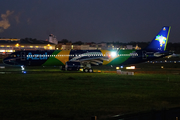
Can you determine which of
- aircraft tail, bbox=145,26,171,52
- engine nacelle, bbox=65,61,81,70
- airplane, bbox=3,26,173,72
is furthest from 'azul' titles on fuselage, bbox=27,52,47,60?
aircraft tail, bbox=145,26,171,52

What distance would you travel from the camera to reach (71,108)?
16.1 metres

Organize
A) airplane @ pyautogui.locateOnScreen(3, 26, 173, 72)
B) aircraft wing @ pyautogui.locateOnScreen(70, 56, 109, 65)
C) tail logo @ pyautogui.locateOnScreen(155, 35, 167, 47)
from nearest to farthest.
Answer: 1. aircraft wing @ pyautogui.locateOnScreen(70, 56, 109, 65)
2. airplane @ pyautogui.locateOnScreen(3, 26, 173, 72)
3. tail logo @ pyautogui.locateOnScreen(155, 35, 167, 47)

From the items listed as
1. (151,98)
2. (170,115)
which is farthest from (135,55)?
(170,115)

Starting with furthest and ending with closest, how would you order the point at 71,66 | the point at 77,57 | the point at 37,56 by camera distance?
the point at 77,57 → the point at 37,56 → the point at 71,66

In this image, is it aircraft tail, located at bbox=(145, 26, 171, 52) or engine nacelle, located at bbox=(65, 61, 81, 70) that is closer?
engine nacelle, located at bbox=(65, 61, 81, 70)

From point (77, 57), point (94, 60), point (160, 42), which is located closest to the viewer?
point (94, 60)

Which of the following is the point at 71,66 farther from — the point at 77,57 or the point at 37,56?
the point at 37,56

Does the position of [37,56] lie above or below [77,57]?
above

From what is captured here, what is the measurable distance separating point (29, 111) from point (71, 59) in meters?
30.0

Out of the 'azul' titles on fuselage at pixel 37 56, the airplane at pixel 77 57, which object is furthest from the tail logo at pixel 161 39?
the 'azul' titles on fuselage at pixel 37 56

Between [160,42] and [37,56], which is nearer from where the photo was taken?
→ [37,56]

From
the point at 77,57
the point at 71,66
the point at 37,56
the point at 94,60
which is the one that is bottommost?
the point at 71,66

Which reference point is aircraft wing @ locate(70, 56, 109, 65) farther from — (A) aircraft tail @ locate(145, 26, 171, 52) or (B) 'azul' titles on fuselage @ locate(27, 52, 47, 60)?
(A) aircraft tail @ locate(145, 26, 171, 52)

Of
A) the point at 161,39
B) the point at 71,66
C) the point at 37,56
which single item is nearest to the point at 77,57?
the point at 71,66
